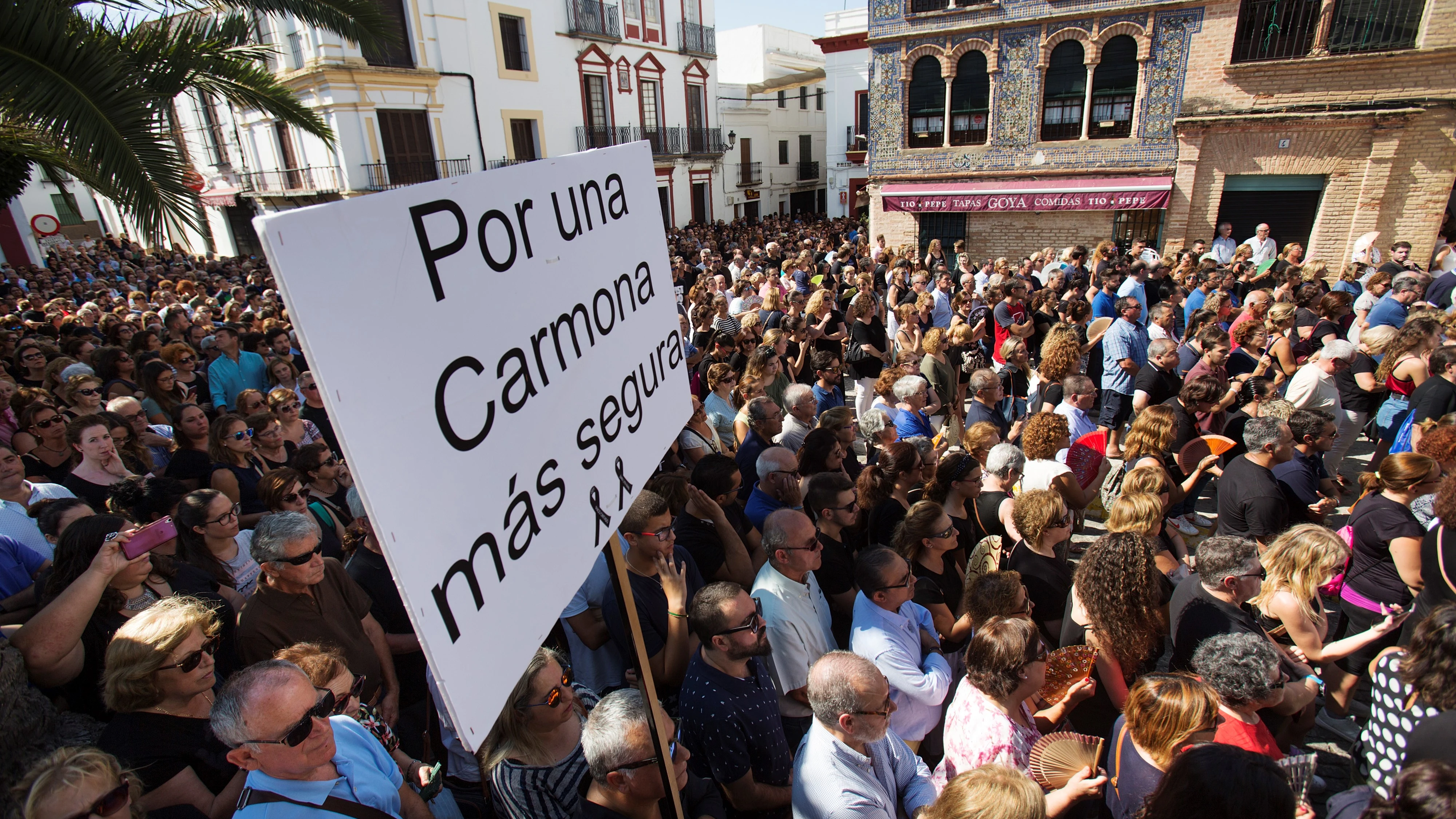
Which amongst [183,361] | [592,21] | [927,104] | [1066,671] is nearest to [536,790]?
[1066,671]

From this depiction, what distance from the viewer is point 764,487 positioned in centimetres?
397

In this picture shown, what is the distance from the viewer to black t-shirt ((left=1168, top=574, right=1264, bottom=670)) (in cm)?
270

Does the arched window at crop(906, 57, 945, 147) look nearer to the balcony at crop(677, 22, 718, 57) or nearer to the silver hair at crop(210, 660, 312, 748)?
the balcony at crop(677, 22, 718, 57)

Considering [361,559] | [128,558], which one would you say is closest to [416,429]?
[128,558]

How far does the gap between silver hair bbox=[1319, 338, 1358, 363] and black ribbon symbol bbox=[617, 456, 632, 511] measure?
572cm

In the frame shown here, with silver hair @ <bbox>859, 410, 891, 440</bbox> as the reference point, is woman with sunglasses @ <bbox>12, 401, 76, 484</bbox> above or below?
above

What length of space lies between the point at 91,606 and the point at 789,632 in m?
2.47

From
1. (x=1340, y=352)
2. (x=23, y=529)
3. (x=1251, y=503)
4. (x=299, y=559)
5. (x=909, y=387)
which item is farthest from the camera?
(x=1340, y=352)

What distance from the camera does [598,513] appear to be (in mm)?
1685

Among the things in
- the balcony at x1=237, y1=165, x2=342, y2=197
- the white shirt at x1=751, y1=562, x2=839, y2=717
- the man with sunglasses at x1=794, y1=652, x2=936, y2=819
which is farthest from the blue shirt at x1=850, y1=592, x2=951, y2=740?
the balcony at x1=237, y1=165, x2=342, y2=197

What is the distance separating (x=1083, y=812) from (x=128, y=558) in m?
3.31

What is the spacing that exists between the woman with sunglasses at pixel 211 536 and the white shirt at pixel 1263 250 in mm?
14083

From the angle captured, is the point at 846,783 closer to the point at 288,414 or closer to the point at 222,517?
the point at 222,517

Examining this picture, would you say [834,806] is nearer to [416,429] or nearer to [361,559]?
[416,429]
